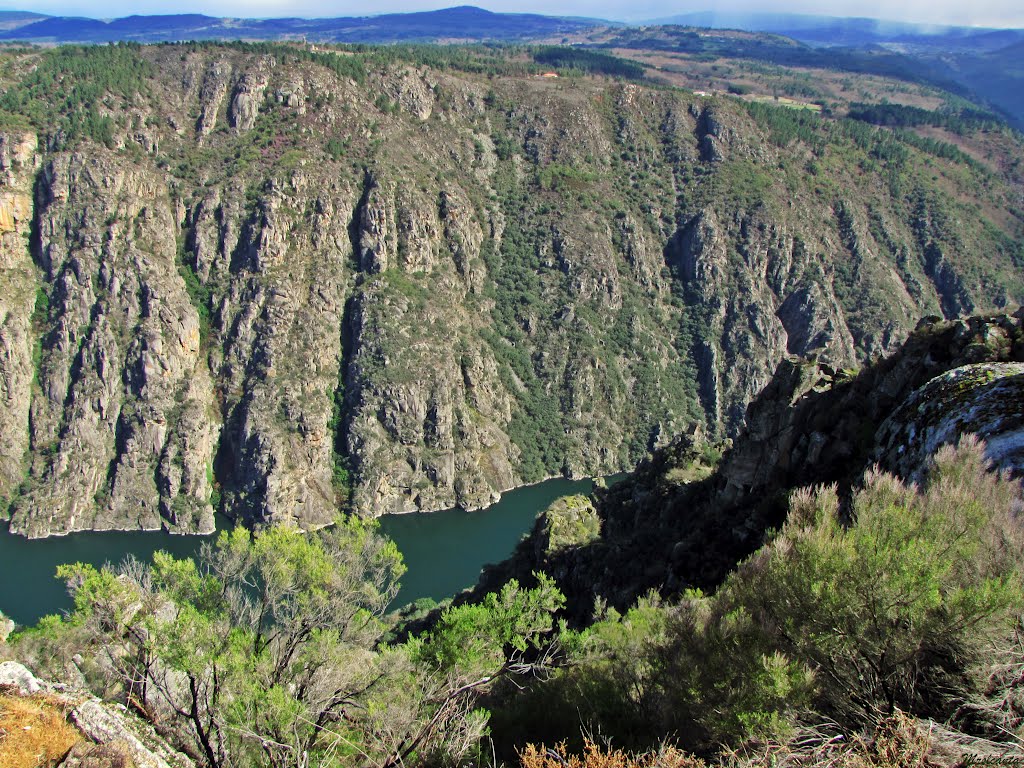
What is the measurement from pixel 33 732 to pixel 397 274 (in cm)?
9799

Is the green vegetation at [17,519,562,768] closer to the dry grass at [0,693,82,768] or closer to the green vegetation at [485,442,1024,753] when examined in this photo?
the dry grass at [0,693,82,768]

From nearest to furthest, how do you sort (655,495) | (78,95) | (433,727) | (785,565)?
(785,565), (433,727), (655,495), (78,95)

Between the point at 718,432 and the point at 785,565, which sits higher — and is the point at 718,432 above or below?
below

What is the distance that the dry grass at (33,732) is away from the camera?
11188 mm

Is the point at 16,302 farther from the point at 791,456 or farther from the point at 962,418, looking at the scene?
the point at 962,418

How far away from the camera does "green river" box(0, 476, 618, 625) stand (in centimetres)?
7088

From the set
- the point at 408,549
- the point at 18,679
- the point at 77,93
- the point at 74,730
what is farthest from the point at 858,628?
the point at 77,93

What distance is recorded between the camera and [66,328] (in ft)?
→ 299

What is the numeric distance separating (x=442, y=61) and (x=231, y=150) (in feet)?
178

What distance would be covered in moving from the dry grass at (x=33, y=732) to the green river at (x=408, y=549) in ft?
191

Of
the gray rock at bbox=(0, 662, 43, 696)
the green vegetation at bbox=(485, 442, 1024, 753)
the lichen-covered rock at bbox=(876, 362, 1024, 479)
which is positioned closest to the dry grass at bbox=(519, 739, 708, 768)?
the green vegetation at bbox=(485, 442, 1024, 753)

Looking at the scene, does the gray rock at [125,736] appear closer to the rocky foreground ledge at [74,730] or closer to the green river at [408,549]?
the rocky foreground ledge at [74,730]

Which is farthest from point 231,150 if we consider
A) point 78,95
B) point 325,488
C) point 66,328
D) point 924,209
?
point 924,209

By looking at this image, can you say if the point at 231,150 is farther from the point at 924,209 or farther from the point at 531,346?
the point at 924,209
